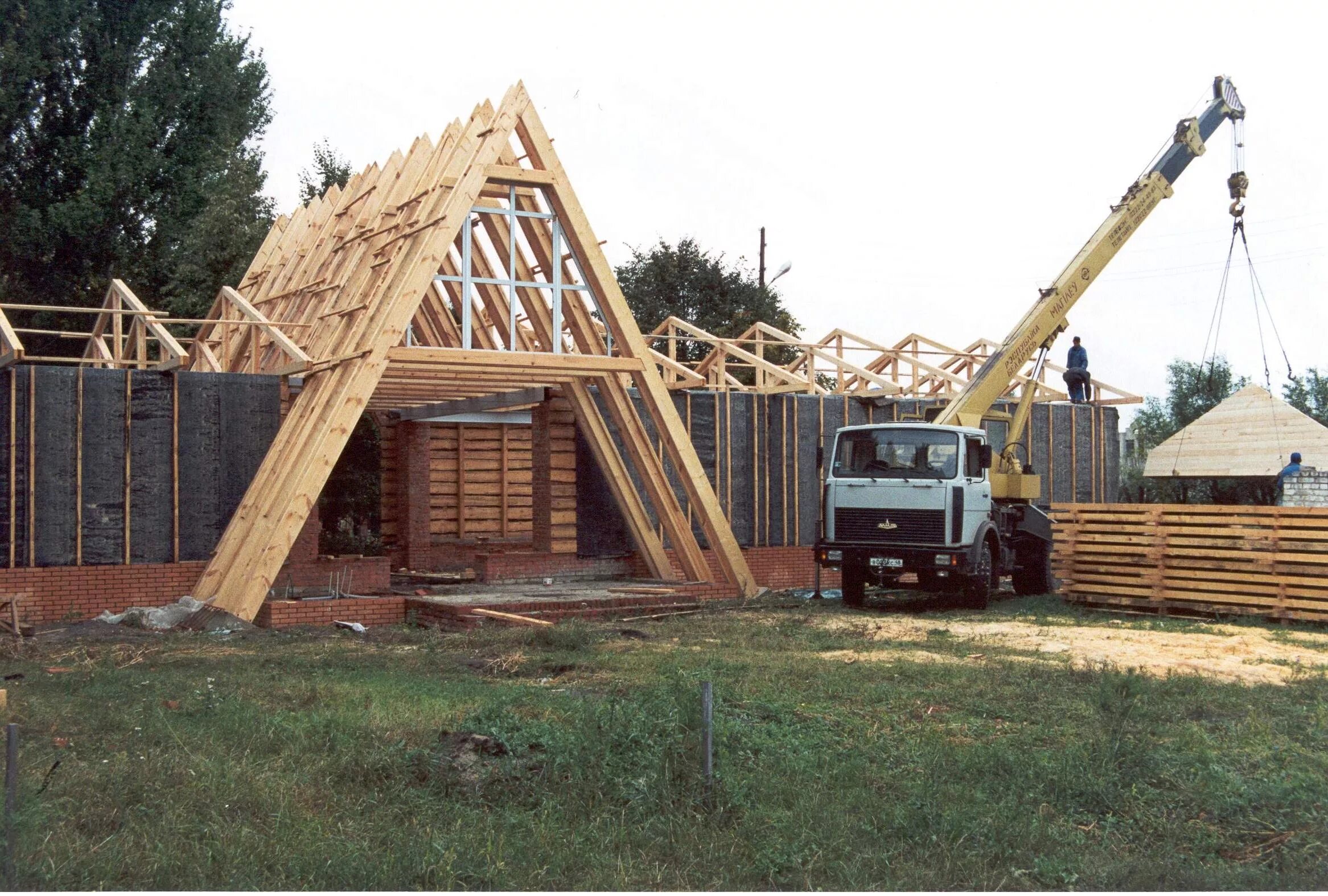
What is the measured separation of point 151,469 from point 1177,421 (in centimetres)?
3909

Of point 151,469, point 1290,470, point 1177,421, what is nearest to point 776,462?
point 1290,470

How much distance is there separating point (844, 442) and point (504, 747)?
11.3 m

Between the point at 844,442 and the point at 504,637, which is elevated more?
the point at 844,442

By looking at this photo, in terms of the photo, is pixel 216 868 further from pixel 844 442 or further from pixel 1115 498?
pixel 1115 498

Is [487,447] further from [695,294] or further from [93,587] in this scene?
[695,294]

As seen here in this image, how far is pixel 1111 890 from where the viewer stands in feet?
19.6

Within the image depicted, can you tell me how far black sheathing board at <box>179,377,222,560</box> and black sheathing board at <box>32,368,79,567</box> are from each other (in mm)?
1301

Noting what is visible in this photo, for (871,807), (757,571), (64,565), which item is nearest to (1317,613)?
(757,571)

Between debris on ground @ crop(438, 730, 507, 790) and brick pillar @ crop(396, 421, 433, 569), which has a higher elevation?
brick pillar @ crop(396, 421, 433, 569)

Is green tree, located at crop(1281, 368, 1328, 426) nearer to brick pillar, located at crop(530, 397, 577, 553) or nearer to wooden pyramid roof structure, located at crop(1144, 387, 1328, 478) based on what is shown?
wooden pyramid roof structure, located at crop(1144, 387, 1328, 478)

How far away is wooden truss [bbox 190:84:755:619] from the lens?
16000 millimetres

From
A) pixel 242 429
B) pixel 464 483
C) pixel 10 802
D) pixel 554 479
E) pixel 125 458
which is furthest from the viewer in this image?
pixel 464 483

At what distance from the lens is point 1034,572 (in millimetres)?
20656

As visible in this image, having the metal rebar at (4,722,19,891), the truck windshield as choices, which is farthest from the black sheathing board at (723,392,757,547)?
the metal rebar at (4,722,19,891)
